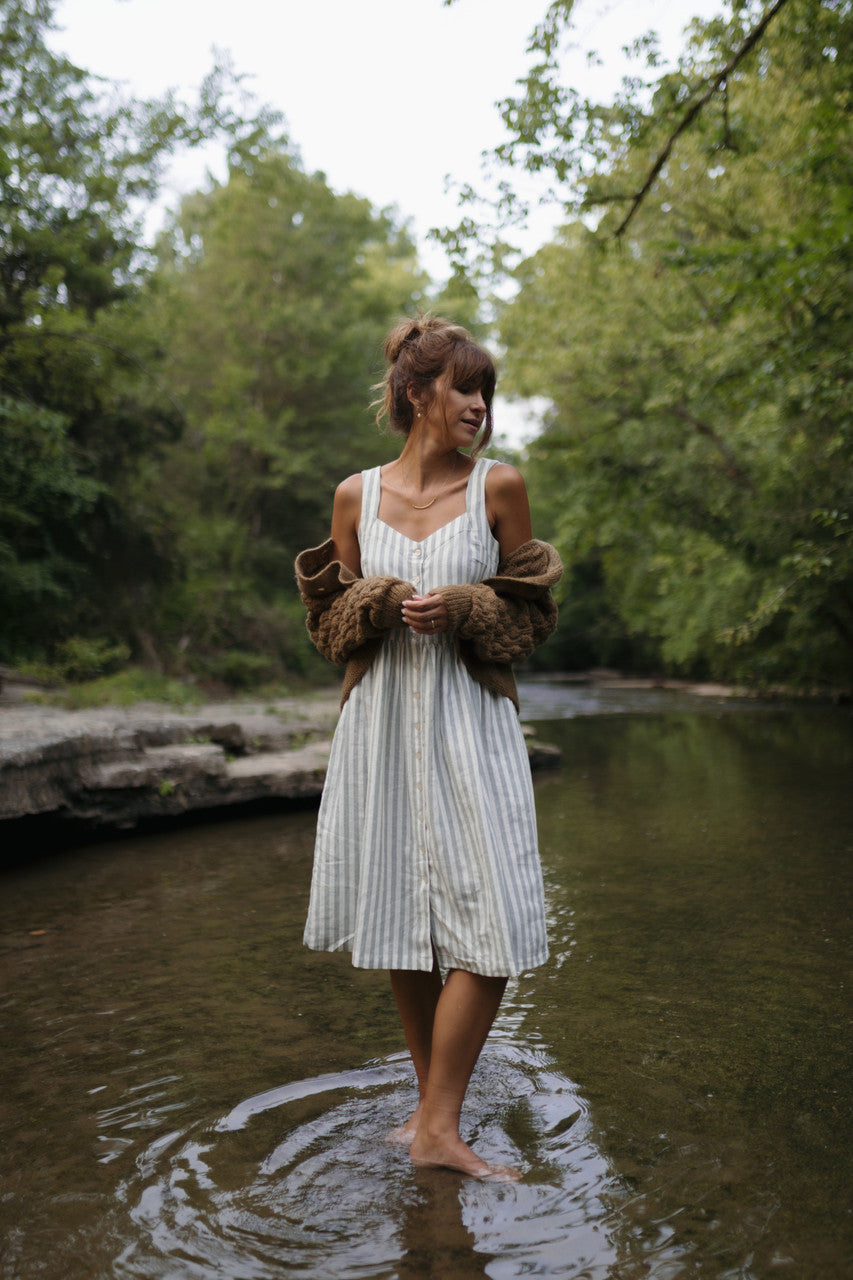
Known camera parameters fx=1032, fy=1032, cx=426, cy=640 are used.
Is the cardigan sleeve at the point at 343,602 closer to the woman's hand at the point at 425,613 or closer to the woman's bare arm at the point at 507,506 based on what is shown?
the woman's hand at the point at 425,613

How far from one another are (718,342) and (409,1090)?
500 inches

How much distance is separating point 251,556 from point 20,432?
35.9ft

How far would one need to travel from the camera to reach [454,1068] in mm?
2398

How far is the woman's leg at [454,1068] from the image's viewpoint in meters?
2.33

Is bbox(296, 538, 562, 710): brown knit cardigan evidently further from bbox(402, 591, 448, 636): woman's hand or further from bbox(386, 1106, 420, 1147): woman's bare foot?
bbox(386, 1106, 420, 1147): woman's bare foot

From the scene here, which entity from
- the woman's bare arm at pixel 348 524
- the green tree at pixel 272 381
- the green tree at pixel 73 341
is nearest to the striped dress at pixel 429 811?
the woman's bare arm at pixel 348 524

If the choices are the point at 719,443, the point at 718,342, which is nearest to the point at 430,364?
the point at 718,342

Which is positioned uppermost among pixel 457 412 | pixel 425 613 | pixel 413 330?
pixel 413 330

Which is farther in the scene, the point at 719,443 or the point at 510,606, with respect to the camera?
the point at 719,443

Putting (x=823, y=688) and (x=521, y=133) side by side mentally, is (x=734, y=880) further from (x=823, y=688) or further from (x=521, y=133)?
(x=823, y=688)

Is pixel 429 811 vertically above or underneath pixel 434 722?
underneath

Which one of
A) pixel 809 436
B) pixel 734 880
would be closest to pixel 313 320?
pixel 809 436

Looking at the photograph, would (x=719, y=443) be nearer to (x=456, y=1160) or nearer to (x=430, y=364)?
(x=430, y=364)

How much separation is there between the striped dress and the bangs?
0.75 ft
